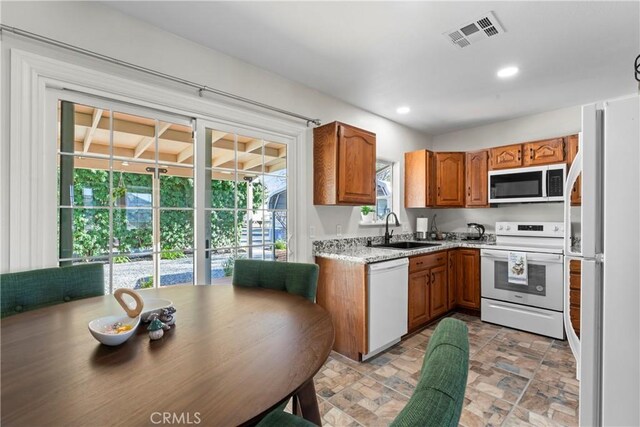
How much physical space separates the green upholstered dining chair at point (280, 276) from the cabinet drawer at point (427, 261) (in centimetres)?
173

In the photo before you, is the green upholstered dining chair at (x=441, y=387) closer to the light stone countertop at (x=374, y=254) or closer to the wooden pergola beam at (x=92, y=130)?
the light stone countertop at (x=374, y=254)

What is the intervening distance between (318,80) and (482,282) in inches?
116

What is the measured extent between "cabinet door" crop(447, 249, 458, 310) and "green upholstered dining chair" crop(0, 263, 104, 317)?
350 centimetres

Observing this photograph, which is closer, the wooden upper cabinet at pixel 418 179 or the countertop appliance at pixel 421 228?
the wooden upper cabinet at pixel 418 179

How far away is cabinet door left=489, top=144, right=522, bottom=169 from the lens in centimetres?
359

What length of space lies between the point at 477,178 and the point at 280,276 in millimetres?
3374

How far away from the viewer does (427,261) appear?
3.24 metres

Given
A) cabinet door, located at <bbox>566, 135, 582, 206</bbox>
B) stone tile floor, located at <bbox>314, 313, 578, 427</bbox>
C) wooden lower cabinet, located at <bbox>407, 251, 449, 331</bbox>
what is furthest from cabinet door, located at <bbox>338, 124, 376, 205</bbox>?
cabinet door, located at <bbox>566, 135, 582, 206</bbox>

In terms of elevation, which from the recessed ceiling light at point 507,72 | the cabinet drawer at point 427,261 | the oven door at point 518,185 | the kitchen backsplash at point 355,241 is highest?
the recessed ceiling light at point 507,72

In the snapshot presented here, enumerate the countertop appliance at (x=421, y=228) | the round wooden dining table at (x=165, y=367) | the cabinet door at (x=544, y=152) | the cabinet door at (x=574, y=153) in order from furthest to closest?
the countertop appliance at (x=421, y=228), the cabinet door at (x=544, y=152), the cabinet door at (x=574, y=153), the round wooden dining table at (x=165, y=367)

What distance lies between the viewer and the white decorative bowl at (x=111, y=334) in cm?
87

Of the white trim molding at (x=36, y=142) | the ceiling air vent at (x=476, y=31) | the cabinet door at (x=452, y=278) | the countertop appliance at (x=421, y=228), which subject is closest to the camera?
the white trim molding at (x=36, y=142)

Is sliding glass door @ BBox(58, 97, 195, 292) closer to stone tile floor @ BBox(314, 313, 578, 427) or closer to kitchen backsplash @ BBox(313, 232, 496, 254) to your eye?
kitchen backsplash @ BBox(313, 232, 496, 254)

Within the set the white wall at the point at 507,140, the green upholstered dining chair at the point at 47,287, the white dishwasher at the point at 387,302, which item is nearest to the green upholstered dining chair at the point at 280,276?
the green upholstered dining chair at the point at 47,287
